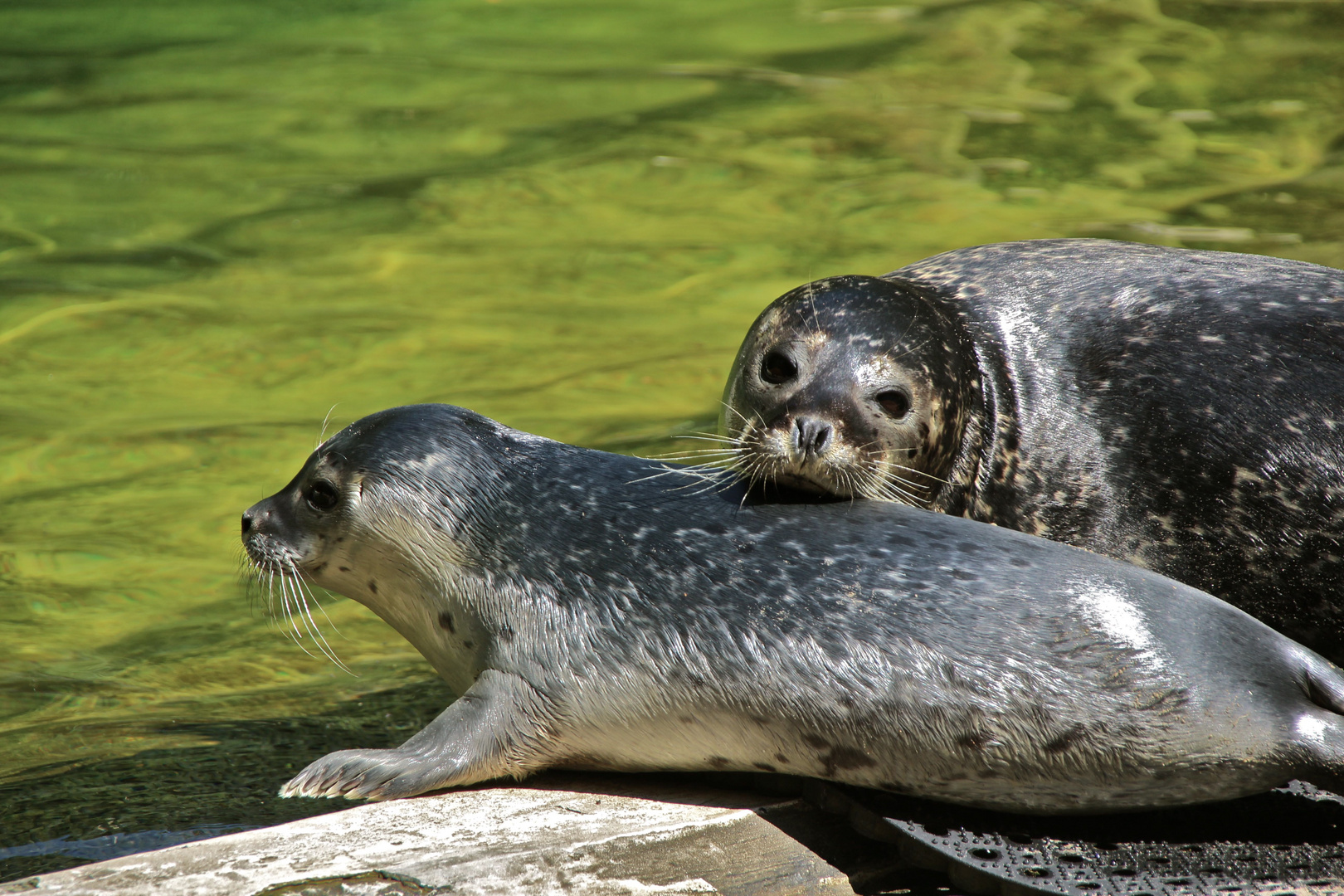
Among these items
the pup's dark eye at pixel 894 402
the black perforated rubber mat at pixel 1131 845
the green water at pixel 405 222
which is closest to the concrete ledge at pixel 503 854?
the black perforated rubber mat at pixel 1131 845

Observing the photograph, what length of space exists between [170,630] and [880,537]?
3.21 metres

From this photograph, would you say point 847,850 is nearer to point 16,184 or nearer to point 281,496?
point 281,496

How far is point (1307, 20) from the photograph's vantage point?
45.4ft

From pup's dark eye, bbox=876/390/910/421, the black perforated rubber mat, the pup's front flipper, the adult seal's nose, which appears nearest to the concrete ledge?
the pup's front flipper

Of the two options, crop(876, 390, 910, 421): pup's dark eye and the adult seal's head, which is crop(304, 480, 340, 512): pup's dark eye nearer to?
the adult seal's head

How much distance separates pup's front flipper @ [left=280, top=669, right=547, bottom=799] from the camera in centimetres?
368

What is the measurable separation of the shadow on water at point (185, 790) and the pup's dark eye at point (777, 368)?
1478 mm

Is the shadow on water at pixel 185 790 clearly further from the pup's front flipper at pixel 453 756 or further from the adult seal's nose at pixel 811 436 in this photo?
the adult seal's nose at pixel 811 436

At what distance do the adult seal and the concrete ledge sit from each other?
0.14 meters

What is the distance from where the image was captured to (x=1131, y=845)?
3.33 meters

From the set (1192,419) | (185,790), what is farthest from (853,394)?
(185,790)

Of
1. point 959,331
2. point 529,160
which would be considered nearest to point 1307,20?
point 529,160

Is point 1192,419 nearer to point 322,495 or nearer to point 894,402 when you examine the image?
point 894,402

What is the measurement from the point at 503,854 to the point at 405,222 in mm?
7711
